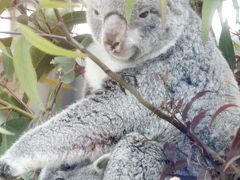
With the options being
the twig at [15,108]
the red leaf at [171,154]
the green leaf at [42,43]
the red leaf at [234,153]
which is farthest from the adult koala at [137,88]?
the green leaf at [42,43]

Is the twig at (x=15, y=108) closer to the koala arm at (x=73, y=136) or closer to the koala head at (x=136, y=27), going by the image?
the koala arm at (x=73, y=136)

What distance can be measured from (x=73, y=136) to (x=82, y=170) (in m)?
0.15

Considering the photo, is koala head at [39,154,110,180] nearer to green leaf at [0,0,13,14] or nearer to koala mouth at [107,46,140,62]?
koala mouth at [107,46,140,62]

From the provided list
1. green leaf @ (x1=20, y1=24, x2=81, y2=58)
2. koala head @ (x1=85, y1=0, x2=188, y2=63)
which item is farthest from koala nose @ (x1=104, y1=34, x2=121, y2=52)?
green leaf @ (x1=20, y1=24, x2=81, y2=58)

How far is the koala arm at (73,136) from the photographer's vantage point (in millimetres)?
2367

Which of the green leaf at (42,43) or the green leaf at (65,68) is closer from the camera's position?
the green leaf at (42,43)

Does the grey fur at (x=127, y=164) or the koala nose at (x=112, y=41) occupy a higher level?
the koala nose at (x=112, y=41)

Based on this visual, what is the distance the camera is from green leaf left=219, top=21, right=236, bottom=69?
2633mm

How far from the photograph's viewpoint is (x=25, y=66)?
175 cm

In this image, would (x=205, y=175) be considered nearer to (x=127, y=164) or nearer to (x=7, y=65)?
(x=127, y=164)

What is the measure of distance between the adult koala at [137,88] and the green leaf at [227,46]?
4 centimetres

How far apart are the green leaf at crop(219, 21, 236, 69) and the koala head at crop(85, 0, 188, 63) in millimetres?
192

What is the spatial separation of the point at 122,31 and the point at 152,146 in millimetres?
488

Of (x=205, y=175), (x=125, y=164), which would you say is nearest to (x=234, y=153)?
(x=205, y=175)
